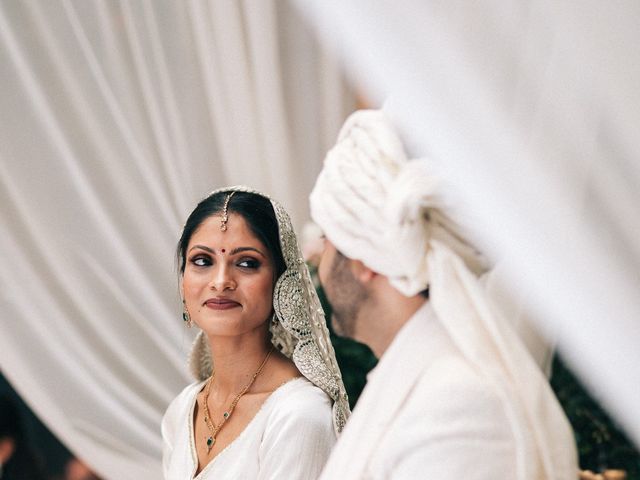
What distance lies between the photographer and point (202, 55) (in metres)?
2.77

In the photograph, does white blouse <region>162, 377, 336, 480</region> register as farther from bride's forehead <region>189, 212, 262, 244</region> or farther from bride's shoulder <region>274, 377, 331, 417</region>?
bride's forehead <region>189, 212, 262, 244</region>

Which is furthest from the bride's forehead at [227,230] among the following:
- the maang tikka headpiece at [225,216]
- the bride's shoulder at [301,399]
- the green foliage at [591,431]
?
the green foliage at [591,431]

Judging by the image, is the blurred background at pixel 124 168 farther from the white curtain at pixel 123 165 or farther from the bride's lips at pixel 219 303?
the bride's lips at pixel 219 303

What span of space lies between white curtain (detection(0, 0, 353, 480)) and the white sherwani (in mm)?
1605

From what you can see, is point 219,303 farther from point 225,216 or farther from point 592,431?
point 592,431

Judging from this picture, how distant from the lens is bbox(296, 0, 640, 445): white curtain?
0.97 m

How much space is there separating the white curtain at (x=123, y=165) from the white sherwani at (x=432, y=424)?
5.27 feet

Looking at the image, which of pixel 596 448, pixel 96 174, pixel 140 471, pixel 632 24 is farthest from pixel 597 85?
pixel 140 471

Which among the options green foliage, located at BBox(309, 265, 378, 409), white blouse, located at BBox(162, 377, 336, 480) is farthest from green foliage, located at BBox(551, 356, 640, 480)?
green foliage, located at BBox(309, 265, 378, 409)

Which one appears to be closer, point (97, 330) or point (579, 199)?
point (579, 199)

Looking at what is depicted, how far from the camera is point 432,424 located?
1.11 meters

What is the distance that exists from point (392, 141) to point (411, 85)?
0.10 meters

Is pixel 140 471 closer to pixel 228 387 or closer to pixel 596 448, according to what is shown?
pixel 228 387

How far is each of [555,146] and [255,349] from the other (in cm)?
93
